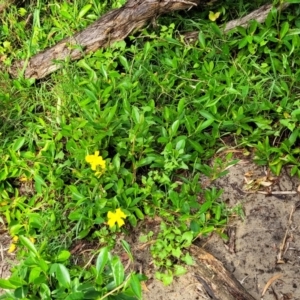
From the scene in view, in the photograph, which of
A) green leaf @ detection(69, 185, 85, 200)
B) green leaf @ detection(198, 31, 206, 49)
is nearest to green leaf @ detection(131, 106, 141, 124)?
green leaf @ detection(69, 185, 85, 200)

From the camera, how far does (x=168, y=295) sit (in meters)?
2.43

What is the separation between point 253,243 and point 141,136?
0.80 m

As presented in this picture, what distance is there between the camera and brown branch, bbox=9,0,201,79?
3279mm

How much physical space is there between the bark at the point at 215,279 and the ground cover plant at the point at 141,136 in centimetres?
8

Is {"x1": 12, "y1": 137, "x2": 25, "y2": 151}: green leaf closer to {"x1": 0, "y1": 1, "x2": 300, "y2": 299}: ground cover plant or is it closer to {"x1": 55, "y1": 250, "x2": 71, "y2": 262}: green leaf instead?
{"x1": 0, "y1": 1, "x2": 300, "y2": 299}: ground cover plant

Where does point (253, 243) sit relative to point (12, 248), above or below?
below

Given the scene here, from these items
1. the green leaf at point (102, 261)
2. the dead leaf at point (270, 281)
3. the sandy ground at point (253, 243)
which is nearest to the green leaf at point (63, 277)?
the green leaf at point (102, 261)

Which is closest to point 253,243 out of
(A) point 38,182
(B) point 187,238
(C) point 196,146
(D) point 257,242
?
(D) point 257,242

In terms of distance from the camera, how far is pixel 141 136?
9.00 feet

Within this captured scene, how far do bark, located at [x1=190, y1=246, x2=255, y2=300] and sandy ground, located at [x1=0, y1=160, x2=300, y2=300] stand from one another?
4 centimetres

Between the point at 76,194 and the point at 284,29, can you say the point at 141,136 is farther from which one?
the point at 284,29

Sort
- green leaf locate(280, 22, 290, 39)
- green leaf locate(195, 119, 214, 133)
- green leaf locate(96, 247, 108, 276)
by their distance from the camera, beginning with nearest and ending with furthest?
green leaf locate(96, 247, 108, 276), green leaf locate(195, 119, 214, 133), green leaf locate(280, 22, 290, 39)

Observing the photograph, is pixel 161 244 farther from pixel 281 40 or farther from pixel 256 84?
pixel 281 40

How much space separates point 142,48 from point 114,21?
0.83 ft
